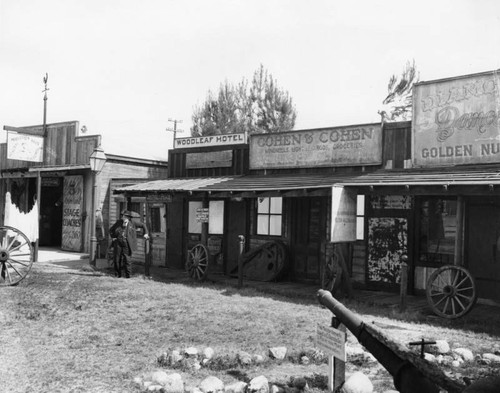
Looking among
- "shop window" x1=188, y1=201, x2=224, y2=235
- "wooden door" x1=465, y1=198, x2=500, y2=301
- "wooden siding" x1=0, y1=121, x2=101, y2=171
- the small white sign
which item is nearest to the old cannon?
the small white sign

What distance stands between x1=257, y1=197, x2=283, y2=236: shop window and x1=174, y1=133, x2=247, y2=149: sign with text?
2303 mm

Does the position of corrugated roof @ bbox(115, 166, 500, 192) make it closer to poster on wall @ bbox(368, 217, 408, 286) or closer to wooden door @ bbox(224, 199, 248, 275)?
wooden door @ bbox(224, 199, 248, 275)

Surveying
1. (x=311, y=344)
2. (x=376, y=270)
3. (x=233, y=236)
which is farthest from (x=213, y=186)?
(x=311, y=344)

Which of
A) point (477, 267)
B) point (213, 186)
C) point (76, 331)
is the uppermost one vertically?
point (213, 186)

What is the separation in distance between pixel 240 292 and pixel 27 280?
5.11 meters

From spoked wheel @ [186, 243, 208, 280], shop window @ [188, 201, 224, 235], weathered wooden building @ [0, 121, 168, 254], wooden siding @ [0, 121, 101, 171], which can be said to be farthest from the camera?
wooden siding @ [0, 121, 101, 171]

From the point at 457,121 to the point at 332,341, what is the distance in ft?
24.9

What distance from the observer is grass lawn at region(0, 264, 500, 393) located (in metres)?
5.71

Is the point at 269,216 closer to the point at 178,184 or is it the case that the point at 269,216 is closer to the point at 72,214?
the point at 178,184

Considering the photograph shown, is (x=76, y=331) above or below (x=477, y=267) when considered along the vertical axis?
below

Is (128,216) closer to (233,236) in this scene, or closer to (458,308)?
(233,236)

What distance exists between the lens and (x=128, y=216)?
45.4 ft

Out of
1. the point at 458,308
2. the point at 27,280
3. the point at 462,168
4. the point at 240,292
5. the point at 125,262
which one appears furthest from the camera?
the point at 125,262

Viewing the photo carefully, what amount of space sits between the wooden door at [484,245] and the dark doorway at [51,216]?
17579mm
